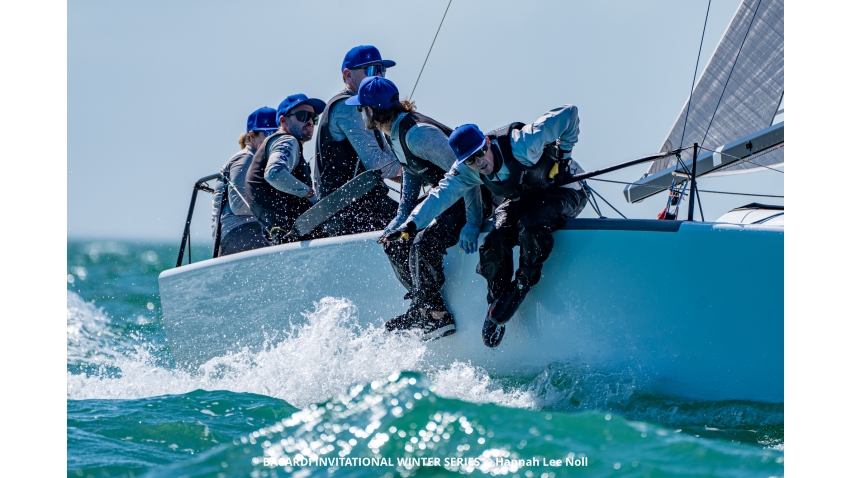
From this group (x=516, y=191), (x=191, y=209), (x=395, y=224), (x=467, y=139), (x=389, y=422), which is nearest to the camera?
(x=389, y=422)

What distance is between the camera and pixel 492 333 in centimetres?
370

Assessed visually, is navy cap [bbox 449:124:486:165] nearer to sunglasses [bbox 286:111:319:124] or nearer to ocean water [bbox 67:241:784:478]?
ocean water [bbox 67:241:784:478]

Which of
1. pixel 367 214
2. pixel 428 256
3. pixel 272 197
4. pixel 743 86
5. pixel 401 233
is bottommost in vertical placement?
pixel 428 256

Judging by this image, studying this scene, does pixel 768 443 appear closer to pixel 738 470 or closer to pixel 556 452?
pixel 738 470

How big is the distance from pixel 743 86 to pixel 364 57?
2.64 m

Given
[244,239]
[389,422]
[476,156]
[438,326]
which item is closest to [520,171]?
[476,156]

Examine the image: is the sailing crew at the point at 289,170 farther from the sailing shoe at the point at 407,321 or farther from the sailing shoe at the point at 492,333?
the sailing shoe at the point at 492,333

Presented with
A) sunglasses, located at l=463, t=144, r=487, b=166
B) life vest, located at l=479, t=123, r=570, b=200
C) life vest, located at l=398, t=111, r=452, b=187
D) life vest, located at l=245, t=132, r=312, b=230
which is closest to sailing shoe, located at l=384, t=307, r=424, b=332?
life vest, located at l=398, t=111, r=452, b=187

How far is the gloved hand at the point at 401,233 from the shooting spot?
3623 mm

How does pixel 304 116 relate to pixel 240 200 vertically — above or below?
above

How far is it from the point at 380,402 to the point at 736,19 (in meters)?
3.86

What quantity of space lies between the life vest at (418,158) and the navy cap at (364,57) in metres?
0.67

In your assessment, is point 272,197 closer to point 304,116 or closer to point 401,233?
point 304,116
